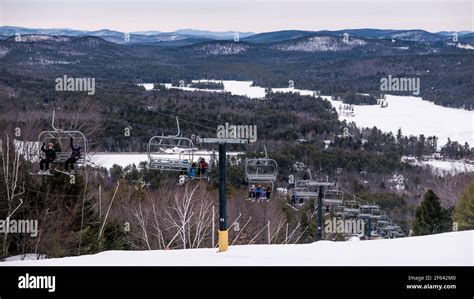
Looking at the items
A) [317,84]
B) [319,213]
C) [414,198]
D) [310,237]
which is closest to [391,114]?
[317,84]

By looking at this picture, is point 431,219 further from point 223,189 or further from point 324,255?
point 324,255

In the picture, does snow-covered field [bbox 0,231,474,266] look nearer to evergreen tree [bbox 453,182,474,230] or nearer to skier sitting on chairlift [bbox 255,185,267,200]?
skier sitting on chairlift [bbox 255,185,267,200]

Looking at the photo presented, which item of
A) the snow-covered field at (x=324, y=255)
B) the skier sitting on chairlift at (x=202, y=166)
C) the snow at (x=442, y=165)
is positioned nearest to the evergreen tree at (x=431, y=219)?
the snow-covered field at (x=324, y=255)

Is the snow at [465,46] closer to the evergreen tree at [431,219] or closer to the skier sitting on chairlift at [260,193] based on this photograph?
the evergreen tree at [431,219]

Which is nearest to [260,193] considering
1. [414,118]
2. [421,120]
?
[421,120]

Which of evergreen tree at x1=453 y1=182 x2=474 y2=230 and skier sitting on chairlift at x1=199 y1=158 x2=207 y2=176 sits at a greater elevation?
skier sitting on chairlift at x1=199 y1=158 x2=207 y2=176

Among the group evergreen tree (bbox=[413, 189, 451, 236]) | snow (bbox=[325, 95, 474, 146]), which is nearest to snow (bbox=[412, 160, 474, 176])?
snow (bbox=[325, 95, 474, 146])
